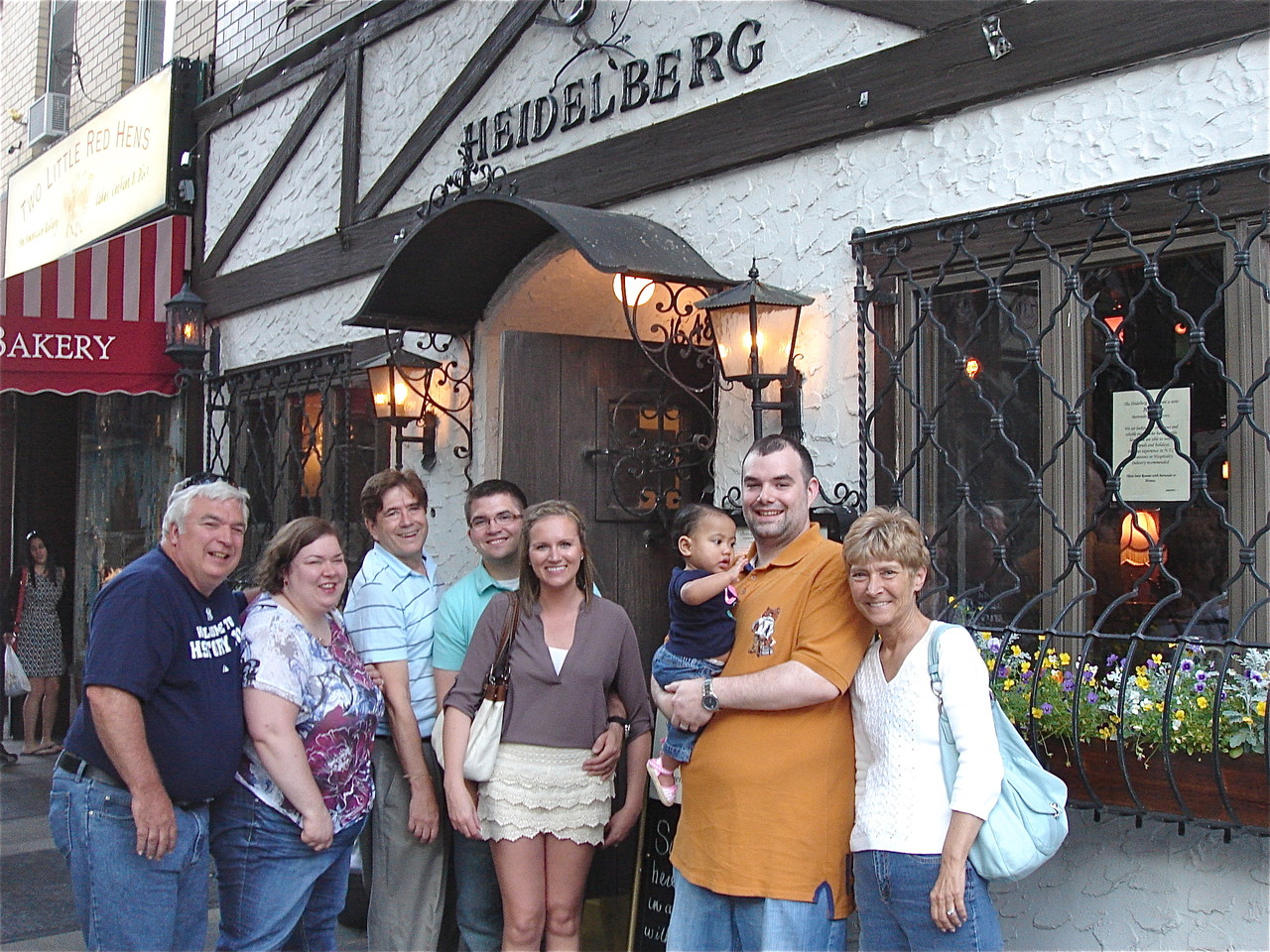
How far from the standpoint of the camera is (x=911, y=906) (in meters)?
2.92

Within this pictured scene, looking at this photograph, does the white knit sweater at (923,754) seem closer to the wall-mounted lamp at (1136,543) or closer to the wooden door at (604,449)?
the wall-mounted lamp at (1136,543)

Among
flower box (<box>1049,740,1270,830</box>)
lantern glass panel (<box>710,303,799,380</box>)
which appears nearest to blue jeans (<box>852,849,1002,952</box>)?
flower box (<box>1049,740,1270,830</box>)

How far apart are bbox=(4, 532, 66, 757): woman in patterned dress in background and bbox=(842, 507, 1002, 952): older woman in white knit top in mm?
8035

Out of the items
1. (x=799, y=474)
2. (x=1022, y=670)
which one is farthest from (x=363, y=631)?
(x=1022, y=670)

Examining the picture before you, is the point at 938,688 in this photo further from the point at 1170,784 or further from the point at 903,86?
the point at 903,86

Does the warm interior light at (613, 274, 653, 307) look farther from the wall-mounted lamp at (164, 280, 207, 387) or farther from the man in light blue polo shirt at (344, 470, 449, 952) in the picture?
the wall-mounted lamp at (164, 280, 207, 387)

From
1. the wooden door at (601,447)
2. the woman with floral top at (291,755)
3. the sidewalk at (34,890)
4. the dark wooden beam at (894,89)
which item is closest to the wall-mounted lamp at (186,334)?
the sidewalk at (34,890)

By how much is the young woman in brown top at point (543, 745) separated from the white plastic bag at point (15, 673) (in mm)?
6740

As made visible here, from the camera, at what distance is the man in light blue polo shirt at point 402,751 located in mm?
4039

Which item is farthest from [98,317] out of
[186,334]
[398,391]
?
[398,391]

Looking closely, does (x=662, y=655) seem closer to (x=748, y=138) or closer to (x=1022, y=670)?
(x=1022, y=670)

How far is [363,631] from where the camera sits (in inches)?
160

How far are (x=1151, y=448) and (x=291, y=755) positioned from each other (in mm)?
2675

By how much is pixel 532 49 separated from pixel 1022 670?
13.0 feet
